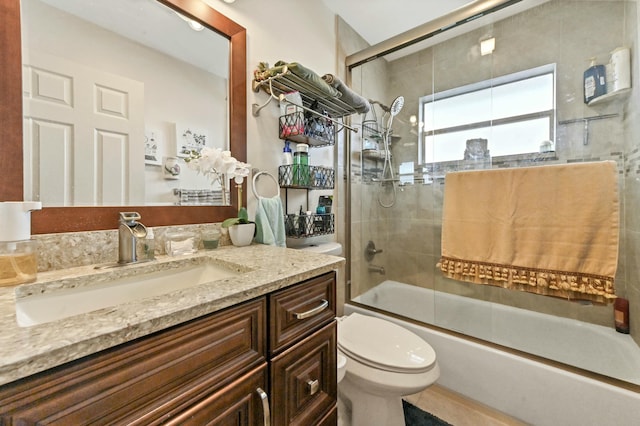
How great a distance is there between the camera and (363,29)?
2045mm

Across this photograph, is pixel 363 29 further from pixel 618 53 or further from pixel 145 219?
pixel 145 219

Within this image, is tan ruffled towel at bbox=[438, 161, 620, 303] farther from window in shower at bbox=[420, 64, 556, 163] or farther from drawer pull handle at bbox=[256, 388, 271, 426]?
drawer pull handle at bbox=[256, 388, 271, 426]

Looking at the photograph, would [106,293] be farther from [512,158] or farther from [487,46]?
[487,46]

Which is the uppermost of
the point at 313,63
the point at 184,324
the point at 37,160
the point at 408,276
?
the point at 313,63

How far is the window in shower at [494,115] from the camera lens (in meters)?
1.70

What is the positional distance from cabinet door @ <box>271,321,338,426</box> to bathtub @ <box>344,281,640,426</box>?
99 cm

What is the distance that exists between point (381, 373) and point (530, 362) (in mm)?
786

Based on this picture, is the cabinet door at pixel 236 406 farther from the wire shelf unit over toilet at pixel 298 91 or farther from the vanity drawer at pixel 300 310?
the wire shelf unit over toilet at pixel 298 91

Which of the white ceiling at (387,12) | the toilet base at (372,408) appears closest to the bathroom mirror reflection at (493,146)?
the white ceiling at (387,12)

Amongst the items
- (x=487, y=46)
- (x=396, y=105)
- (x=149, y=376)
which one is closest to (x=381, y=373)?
(x=149, y=376)

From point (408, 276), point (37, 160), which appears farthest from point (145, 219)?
point (408, 276)

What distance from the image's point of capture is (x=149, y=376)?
16.8 inches

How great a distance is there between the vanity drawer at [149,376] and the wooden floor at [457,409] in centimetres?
125

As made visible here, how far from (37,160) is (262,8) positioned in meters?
1.17
